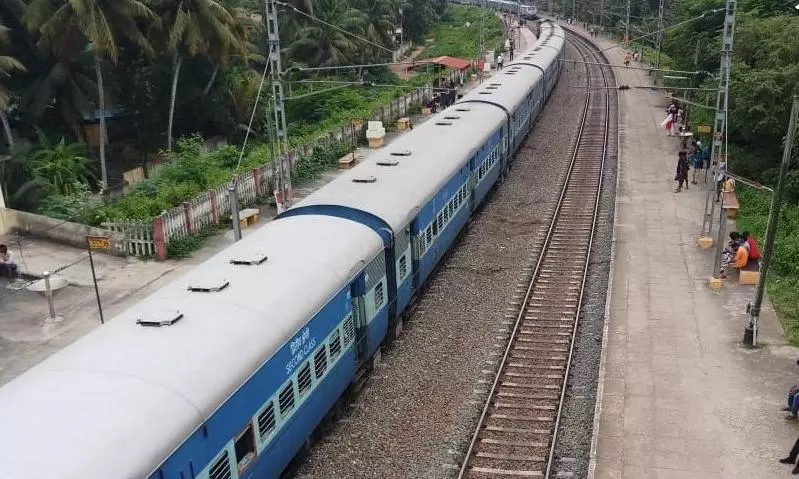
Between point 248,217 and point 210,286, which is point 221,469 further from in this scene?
point 248,217

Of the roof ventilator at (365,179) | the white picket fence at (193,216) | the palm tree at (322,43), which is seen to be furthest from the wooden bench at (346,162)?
the roof ventilator at (365,179)

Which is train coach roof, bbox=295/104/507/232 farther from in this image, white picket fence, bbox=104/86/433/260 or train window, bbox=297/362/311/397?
train window, bbox=297/362/311/397

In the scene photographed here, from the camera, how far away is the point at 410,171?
18391 mm

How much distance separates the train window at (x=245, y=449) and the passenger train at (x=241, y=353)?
0.06 ft

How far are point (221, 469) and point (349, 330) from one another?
4480 mm

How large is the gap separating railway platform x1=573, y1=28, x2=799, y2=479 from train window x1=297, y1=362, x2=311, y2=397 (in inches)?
182

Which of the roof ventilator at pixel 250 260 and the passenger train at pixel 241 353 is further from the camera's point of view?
the roof ventilator at pixel 250 260

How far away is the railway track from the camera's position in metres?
12.4

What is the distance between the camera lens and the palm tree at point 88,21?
28172mm

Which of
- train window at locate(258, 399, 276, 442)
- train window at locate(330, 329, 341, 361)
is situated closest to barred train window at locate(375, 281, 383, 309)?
train window at locate(330, 329, 341, 361)

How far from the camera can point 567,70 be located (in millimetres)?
63875

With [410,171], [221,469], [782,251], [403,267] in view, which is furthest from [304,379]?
[782,251]

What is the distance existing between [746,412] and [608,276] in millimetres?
7047

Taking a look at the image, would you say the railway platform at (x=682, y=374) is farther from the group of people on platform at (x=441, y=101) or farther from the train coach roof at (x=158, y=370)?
the group of people on platform at (x=441, y=101)
